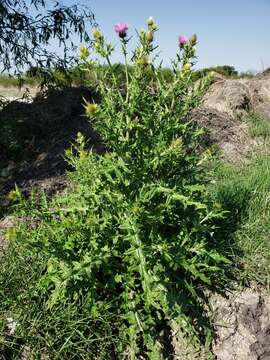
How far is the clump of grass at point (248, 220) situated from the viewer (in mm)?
2438

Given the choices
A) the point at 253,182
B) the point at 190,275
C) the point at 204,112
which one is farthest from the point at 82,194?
the point at 204,112

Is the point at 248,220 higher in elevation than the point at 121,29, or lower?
lower

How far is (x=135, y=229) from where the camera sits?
1.94 m

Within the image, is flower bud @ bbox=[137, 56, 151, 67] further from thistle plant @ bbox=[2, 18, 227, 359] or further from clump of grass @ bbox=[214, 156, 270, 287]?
clump of grass @ bbox=[214, 156, 270, 287]

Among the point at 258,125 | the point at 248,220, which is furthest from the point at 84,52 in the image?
the point at 258,125

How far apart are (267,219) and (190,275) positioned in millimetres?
736

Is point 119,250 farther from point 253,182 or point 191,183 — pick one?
point 253,182

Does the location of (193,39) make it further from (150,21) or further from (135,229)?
(135,229)

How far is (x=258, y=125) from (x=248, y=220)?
8.10 feet

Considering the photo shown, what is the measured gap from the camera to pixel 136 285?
2105mm

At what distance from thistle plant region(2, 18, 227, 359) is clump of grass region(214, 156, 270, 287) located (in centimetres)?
23

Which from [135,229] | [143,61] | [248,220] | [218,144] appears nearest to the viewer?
[135,229]

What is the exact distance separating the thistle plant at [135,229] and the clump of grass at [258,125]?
2583 mm

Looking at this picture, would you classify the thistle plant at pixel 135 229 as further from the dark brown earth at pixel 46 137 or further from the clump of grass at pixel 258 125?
the clump of grass at pixel 258 125
